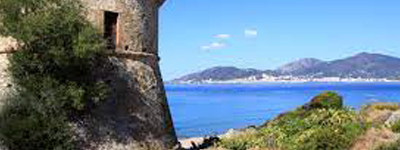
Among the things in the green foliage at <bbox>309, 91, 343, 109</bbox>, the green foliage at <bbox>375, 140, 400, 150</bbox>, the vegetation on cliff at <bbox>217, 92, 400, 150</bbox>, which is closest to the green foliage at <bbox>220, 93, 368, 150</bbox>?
the vegetation on cliff at <bbox>217, 92, 400, 150</bbox>

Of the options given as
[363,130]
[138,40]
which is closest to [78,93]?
[138,40]

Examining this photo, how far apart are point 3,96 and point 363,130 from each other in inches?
493

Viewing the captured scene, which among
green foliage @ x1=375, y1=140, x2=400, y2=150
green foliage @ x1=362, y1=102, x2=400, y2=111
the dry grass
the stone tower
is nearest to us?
the stone tower

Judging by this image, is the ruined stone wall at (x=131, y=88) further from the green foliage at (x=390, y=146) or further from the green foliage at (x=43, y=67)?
the green foliage at (x=390, y=146)

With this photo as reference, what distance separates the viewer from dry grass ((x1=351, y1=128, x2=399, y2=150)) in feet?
64.6

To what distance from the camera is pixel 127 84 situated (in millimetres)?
16984

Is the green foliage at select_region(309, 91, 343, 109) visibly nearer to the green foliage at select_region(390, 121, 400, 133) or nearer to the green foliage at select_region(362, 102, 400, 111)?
the green foliage at select_region(362, 102, 400, 111)

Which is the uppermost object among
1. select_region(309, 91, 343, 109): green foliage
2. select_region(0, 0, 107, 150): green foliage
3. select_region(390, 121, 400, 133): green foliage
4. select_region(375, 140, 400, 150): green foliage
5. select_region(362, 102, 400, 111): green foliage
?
select_region(0, 0, 107, 150): green foliage

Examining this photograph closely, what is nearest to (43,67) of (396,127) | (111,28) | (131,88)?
(111,28)

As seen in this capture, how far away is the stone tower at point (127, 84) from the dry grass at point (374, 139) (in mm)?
6421

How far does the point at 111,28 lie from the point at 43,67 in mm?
2700

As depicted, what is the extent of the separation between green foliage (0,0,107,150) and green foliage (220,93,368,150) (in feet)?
23.5

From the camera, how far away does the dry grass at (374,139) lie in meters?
19.7

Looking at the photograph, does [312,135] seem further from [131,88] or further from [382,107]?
[382,107]
